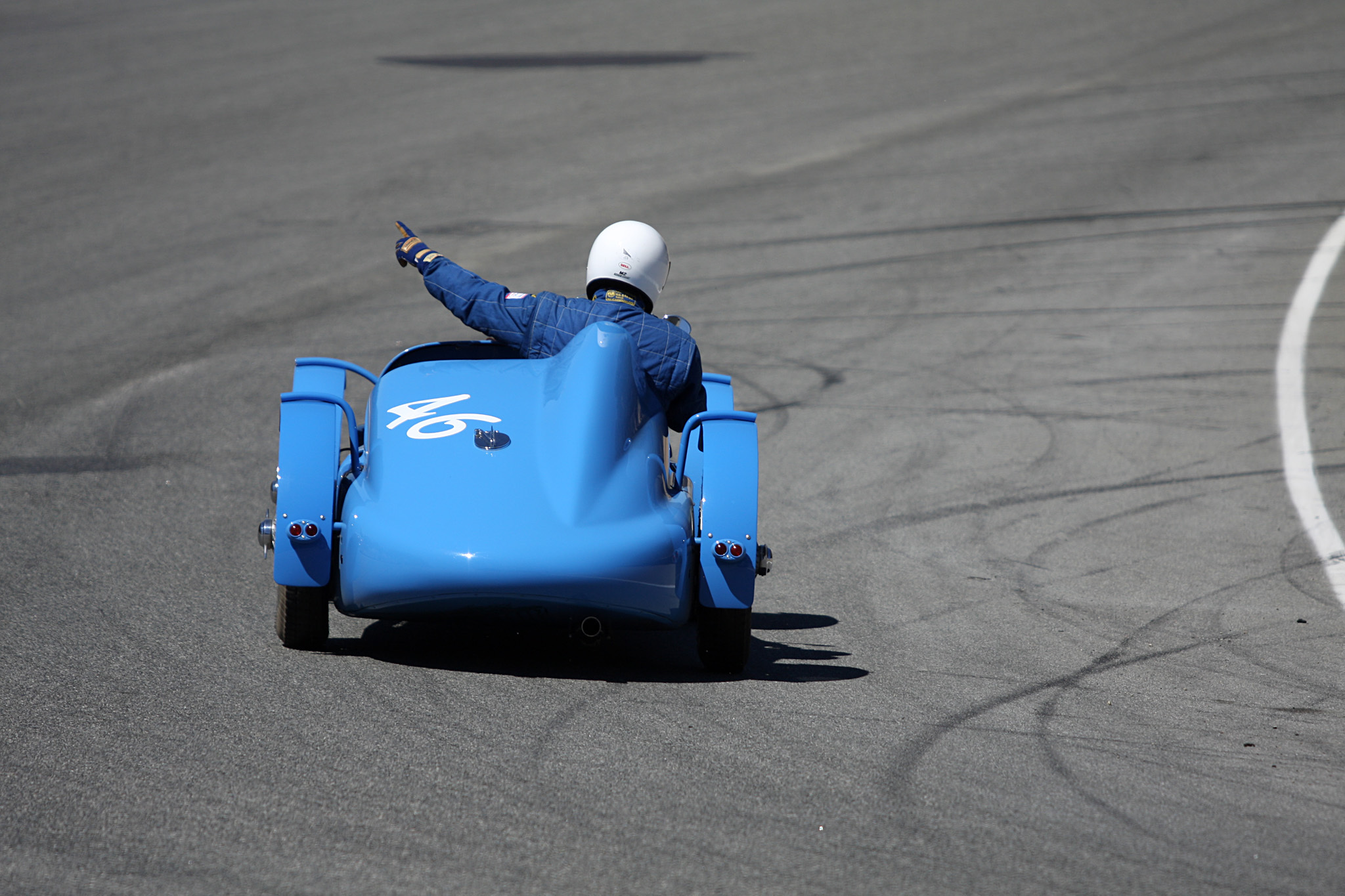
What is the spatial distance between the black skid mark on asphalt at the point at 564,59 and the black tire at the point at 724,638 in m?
15.6

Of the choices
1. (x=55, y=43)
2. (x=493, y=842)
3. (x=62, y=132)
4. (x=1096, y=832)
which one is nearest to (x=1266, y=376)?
(x=1096, y=832)

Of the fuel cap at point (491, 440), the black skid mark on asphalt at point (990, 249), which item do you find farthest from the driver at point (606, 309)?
the black skid mark on asphalt at point (990, 249)

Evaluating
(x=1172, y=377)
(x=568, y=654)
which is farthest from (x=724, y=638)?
(x=1172, y=377)

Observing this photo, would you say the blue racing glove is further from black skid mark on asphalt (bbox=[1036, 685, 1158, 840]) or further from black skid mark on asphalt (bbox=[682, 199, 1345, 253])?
black skid mark on asphalt (bbox=[682, 199, 1345, 253])

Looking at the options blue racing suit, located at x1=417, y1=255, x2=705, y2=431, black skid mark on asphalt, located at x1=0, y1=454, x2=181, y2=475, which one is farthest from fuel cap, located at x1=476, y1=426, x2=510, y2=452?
black skid mark on asphalt, located at x1=0, y1=454, x2=181, y2=475

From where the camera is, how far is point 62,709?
14.6 feet

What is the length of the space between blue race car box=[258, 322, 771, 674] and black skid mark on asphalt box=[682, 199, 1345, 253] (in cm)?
725

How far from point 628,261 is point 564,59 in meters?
14.9

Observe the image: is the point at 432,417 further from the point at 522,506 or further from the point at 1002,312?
the point at 1002,312

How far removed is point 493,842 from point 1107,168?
1400 centimetres

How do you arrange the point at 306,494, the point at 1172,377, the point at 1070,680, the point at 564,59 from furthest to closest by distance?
the point at 564,59 → the point at 1172,377 → the point at 1070,680 → the point at 306,494

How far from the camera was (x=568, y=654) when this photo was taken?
5.39m

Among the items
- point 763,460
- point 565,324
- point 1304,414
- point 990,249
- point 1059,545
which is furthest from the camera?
point 990,249

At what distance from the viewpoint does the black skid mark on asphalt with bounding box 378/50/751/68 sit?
64.3 feet
